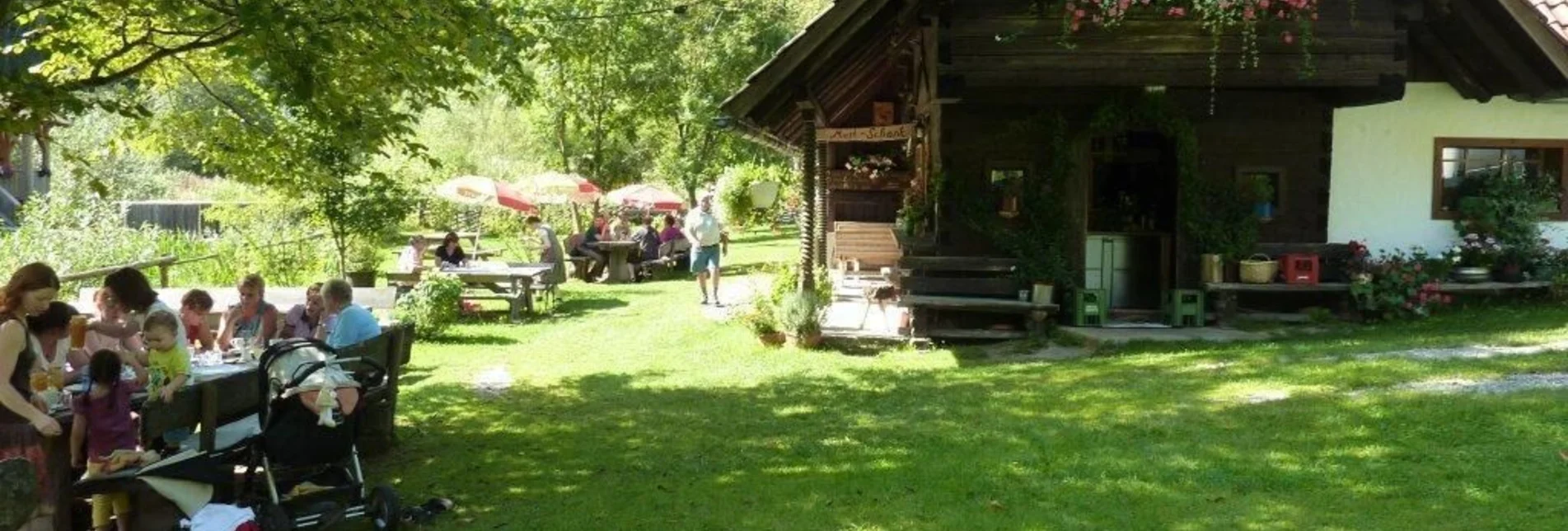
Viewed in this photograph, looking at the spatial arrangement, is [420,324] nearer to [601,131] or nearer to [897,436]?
[897,436]

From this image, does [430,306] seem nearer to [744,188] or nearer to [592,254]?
[592,254]

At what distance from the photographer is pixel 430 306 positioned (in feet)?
50.8

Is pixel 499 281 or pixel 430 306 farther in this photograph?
pixel 499 281

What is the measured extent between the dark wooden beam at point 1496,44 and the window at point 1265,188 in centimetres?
231

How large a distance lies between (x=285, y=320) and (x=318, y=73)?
9.49 feet

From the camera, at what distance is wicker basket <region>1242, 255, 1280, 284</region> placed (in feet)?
43.7

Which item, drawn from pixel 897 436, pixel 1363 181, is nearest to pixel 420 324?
pixel 897 436

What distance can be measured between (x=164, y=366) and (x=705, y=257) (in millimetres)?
12030

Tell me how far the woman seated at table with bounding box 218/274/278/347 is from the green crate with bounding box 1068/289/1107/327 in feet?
25.3

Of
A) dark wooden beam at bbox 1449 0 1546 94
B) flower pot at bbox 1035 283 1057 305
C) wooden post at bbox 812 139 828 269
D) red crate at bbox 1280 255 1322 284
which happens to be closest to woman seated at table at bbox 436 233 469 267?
wooden post at bbox 812 139 828 269

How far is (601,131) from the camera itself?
3728 centimetres

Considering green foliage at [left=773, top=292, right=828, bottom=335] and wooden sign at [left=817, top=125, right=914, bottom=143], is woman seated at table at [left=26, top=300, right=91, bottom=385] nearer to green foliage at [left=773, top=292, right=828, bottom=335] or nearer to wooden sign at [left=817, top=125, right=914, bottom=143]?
green foliage at [left=773, top=292, right=828, bottom=335]

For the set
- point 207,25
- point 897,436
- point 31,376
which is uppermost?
point 207,25

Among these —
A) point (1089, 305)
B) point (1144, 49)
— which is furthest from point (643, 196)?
point (1144, 49)
